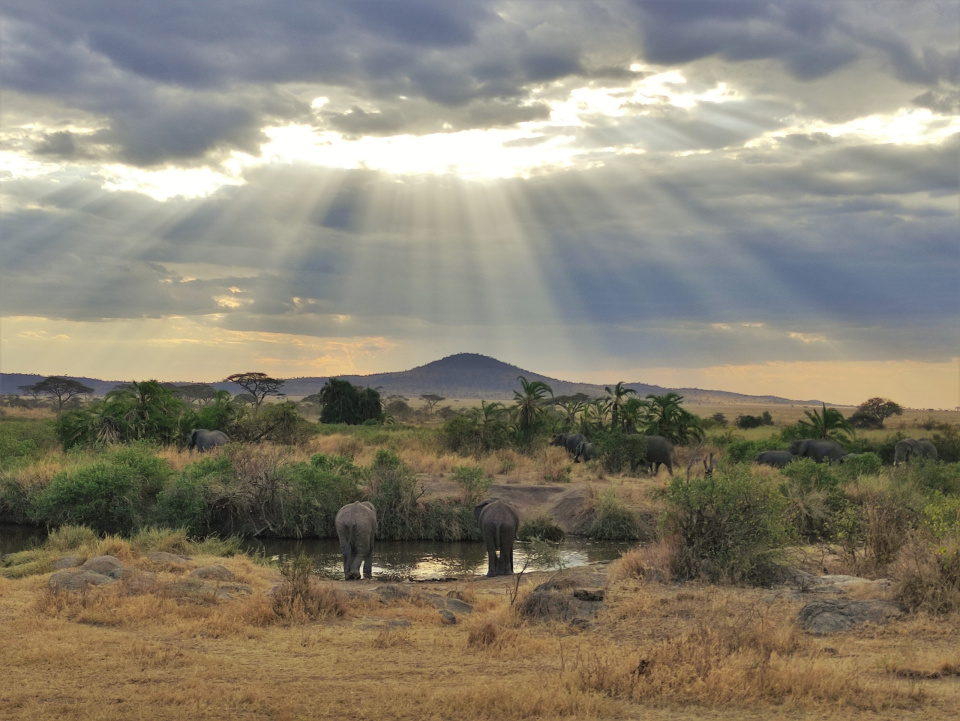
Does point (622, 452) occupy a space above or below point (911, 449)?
below

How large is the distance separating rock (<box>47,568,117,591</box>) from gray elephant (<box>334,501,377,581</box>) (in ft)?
17.5

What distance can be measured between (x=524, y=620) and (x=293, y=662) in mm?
3457

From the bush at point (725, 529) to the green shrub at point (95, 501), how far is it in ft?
51.9

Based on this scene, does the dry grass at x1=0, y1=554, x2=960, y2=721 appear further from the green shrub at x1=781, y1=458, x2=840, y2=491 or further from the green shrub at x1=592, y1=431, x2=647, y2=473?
the green shrub at x1=592, y1=431, x2=647, y2=473

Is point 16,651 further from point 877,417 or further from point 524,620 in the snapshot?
point 877,417

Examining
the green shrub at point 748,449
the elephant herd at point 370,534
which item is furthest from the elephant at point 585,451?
the elephant herd at point 370,534

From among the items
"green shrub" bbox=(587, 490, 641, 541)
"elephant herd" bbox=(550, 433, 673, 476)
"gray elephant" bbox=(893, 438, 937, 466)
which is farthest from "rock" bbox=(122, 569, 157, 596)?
"gray elephant" bbox=(893, 438, 937, 466)

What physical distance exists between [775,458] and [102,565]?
2936cm

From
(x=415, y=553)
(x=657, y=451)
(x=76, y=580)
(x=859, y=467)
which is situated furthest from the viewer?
(x=657, y=451)

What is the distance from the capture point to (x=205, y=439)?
3375cm

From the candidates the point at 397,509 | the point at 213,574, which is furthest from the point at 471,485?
the point at 213,574

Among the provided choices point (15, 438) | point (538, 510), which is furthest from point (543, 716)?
point (15, 438)

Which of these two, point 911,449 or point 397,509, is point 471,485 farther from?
point 911,449

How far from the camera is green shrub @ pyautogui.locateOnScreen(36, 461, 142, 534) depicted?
950 inches
